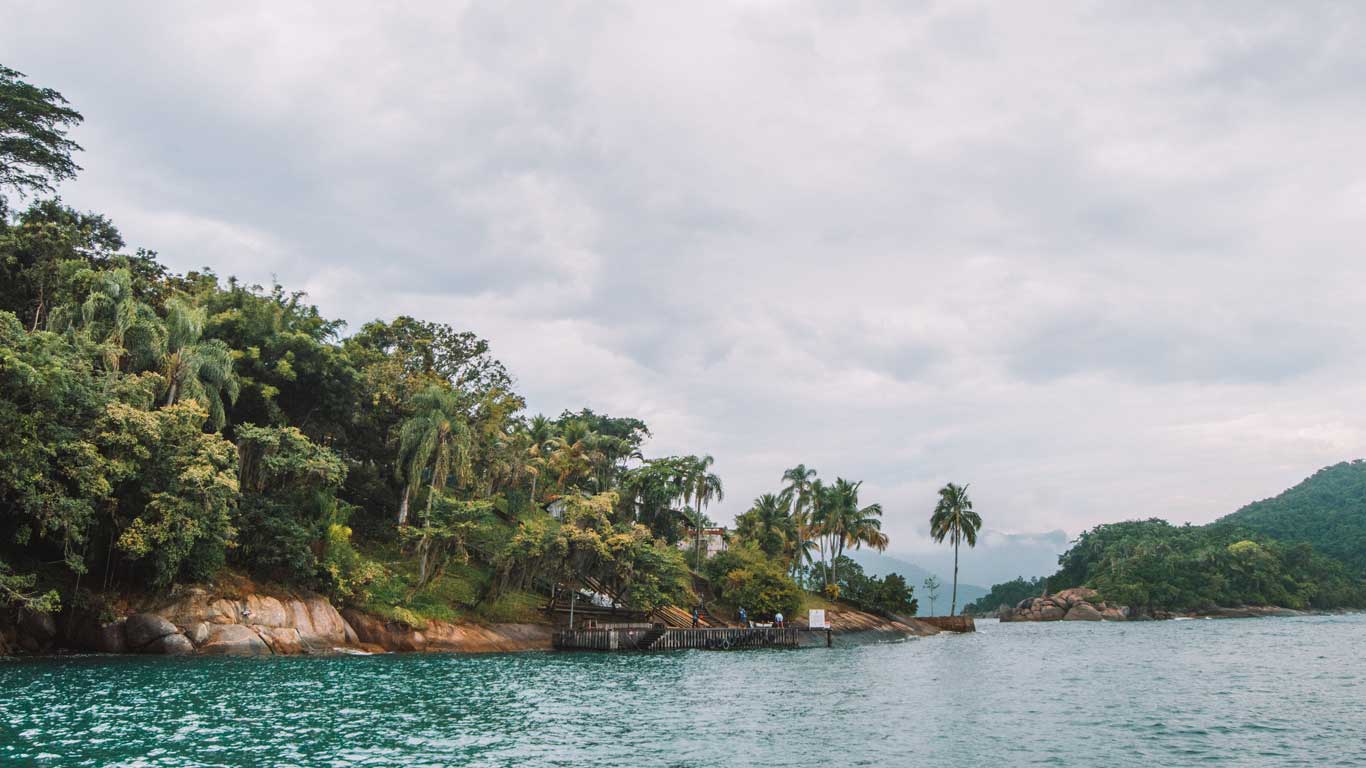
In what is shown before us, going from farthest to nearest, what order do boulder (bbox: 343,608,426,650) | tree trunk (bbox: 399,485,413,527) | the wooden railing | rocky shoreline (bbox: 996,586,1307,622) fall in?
rocky shoreline (bbox: 996,586,1307,622) → tree trunk (bbox: 399,485,413,527) → the wooden railing → boulder (bbox: 343,608,426,650)

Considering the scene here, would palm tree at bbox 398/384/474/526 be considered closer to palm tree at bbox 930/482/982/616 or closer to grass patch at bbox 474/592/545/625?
grass patch at bbox 474/592/545/625

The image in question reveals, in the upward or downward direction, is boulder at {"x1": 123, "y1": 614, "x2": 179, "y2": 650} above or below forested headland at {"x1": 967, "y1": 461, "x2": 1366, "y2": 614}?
below

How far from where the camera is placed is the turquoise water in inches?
705

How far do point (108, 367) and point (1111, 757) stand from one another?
41.6 meters

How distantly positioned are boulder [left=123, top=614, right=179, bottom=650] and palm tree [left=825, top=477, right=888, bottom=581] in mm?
67614

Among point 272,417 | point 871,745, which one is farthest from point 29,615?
point 871,745

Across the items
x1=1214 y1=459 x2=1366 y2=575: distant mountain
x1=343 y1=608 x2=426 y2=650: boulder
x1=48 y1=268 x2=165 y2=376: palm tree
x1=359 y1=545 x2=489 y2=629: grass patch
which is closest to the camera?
x1=48 y1=268 x2=165 y2=376: palm tree

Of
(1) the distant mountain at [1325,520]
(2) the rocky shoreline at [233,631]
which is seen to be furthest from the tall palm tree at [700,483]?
(1) the distant mountain at [1325,520]

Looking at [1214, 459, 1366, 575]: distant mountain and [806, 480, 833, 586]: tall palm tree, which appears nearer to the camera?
[806, 480, 833, 586]: tall palm tree

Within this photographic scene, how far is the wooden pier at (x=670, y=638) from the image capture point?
5069 centimetres

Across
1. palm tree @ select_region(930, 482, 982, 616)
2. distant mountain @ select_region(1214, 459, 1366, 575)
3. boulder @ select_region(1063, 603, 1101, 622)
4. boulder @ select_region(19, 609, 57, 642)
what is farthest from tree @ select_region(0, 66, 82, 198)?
distant mountain @ select_region(1214, 459, 1366, 575)

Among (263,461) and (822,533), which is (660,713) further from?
(822,533)

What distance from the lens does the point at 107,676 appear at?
90.7 ft

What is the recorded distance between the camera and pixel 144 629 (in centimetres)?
3634
